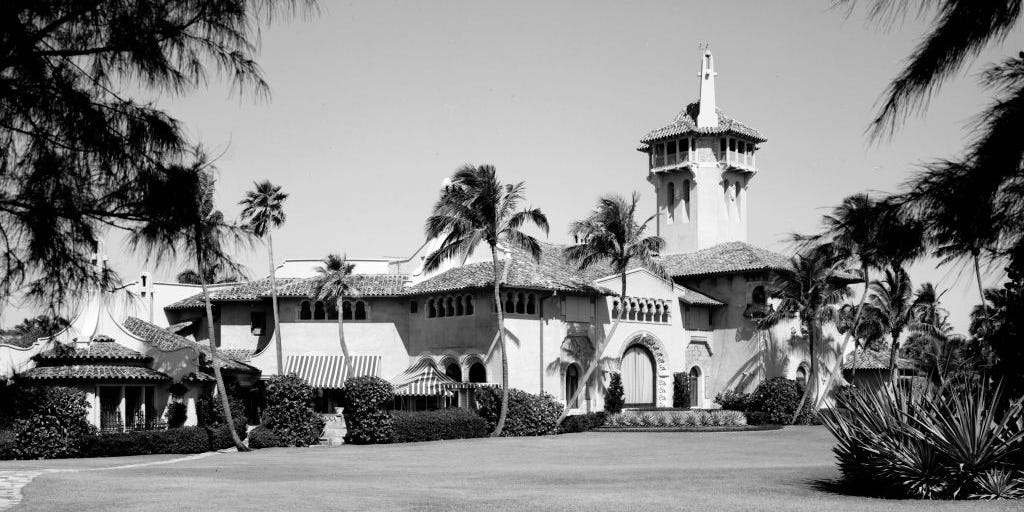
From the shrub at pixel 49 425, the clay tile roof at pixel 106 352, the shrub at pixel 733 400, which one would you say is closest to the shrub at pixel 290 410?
the clay tile roof at pixel 106 352

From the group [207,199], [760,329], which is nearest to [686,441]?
[760,329]

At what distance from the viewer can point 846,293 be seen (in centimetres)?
6400

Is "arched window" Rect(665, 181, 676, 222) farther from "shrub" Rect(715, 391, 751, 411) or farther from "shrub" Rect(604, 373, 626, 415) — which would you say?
"shrub" Rect(604, 373, 626, 415)

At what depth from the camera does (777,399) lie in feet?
189

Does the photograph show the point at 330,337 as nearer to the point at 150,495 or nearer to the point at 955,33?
the point at 150,495

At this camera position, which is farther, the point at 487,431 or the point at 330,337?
the point at 330,337

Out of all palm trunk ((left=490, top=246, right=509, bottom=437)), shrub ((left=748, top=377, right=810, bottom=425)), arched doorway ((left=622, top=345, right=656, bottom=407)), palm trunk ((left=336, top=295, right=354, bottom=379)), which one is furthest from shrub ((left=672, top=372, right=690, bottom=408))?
palm trunk ((left=336, top=295, right=354, bottom=379))

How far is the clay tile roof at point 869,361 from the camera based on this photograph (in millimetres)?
67688

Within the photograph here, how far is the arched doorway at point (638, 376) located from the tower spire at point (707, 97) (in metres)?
17.7

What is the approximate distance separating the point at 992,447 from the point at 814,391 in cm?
4419

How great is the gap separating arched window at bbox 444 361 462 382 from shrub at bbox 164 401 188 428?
12.6m

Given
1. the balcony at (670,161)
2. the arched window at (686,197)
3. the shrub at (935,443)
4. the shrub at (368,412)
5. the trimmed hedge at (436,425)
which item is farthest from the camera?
the arched window at (686,197)

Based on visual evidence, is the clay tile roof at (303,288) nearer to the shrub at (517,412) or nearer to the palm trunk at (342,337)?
the palm trunk at (342,337)

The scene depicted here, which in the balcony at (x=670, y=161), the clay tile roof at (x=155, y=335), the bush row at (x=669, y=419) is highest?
the balcony at (x=670, y=161)
